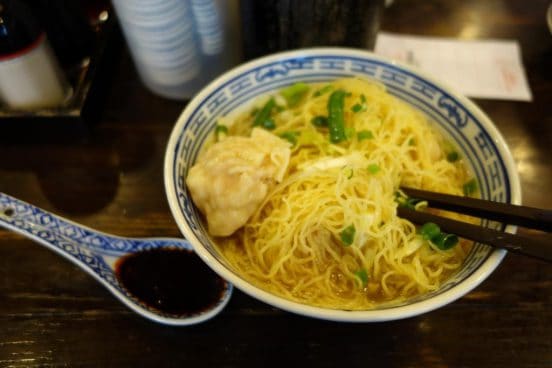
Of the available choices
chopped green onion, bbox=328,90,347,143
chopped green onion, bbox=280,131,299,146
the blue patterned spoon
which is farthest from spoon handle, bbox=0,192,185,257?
chopped green onion, bbox=328,90,347,143

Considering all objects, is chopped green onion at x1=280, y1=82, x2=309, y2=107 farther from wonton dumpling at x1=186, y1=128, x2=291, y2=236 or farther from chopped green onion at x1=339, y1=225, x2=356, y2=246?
chopped green onion at x1=339, y1=225, x2=356, y2=246

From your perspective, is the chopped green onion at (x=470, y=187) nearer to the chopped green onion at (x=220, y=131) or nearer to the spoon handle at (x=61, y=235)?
the chopped green onion at (x=220, y=131)

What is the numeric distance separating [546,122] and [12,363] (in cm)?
244

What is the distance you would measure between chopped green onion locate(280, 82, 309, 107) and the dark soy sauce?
77 cm

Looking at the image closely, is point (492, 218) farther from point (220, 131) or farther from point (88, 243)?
point (88, 243)

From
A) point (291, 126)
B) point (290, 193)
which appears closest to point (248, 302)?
point (290, 193)

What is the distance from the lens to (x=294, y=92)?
1.78 metres

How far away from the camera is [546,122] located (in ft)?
6.66

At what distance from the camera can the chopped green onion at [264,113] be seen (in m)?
1.73

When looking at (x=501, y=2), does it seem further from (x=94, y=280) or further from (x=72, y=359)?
(x=72, y=359)

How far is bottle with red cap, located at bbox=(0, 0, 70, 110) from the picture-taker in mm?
1716

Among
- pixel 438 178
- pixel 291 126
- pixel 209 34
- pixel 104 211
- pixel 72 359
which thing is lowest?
pixel 72 359

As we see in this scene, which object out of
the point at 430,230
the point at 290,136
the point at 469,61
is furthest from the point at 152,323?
the point at 469,61

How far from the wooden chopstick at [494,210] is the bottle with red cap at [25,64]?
171 cm
